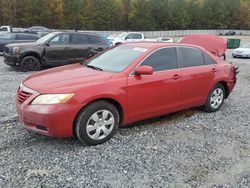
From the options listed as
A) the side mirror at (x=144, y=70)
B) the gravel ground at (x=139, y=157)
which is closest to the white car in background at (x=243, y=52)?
the gravel ground at (x=139, y=157)

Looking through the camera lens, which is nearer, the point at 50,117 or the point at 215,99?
the point at 50,117

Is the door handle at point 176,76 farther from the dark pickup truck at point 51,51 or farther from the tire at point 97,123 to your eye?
the dark pickup truck at point 51,51

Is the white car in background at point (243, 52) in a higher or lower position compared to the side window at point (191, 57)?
lower

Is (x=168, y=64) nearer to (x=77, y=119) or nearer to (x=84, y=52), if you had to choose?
(x=77, y=119)

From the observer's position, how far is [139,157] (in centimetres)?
429

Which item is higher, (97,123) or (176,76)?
(176,76)

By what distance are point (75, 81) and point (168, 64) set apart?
185 centimetres

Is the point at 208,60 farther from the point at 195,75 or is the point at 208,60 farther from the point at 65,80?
the point at 65,80

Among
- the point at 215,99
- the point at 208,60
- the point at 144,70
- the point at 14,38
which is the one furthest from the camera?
the point at 14,38

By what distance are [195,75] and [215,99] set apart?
996mm

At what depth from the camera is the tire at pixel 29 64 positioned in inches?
455

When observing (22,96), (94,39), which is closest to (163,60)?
(22,96)

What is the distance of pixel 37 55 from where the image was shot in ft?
38.5

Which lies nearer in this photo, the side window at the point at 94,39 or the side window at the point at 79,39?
the side window at the point at 79,39
